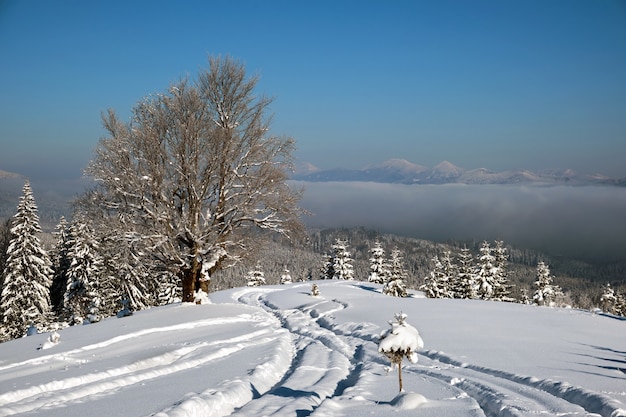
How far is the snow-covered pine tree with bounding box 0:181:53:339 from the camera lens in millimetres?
32344

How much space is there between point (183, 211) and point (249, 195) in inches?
113

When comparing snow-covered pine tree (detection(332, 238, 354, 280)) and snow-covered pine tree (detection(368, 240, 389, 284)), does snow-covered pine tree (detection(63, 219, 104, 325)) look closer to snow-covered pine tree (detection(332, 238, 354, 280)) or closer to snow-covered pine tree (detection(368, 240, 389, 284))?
snow-covered pine tree (detection(332, 238, 354, 280))

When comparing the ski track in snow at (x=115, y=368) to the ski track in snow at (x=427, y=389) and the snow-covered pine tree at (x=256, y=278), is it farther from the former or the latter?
the snow-covered pine tree at (x=256, y=278)

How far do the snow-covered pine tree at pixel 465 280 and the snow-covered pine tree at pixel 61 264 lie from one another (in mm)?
39269

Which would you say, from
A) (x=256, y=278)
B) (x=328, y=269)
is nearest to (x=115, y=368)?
(x=328, y=269)

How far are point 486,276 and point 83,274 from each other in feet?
126

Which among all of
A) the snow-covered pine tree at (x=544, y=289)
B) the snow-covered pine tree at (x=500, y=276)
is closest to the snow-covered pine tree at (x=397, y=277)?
the snow-covered pine tree at (x=500, y=276)

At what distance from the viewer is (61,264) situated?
39844 millimetres

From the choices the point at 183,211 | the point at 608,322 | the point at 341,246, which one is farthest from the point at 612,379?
the point at 341,246

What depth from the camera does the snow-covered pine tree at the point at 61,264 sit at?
39.1 meters

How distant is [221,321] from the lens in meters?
16.8

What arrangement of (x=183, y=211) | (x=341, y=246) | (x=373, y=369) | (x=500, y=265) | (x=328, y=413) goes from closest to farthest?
(x=328, y=413) < (x=373, y=369) < (x=183, y=211) < (x=500, y=265) < (x=341, y=246)

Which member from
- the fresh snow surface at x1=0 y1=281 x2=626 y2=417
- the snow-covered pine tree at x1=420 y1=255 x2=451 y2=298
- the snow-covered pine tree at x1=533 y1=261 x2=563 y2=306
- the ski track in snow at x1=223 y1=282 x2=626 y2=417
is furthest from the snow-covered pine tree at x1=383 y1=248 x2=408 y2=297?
the ski track in snow at x1=223 y1=282 x2=626 y2=417

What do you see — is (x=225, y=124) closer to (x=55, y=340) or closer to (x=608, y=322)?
(x=55, y=340)
